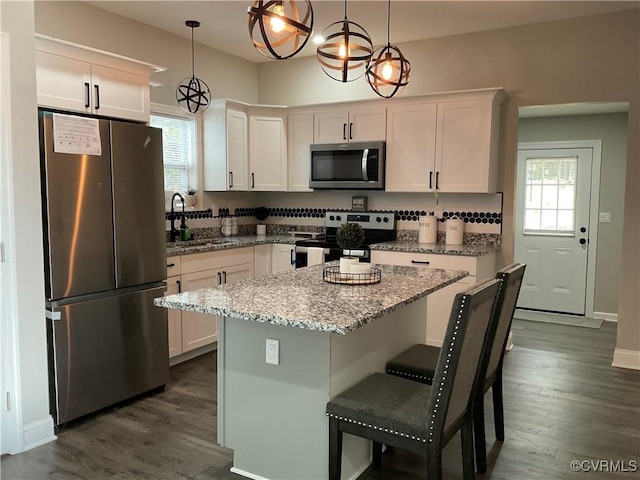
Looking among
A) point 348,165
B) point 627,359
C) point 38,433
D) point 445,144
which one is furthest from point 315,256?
point 627,359

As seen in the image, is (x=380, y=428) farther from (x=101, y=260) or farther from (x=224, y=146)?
(x=224, y=146)

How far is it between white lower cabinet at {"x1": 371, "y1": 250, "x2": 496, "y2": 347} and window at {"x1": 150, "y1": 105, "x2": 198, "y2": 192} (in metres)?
1.90

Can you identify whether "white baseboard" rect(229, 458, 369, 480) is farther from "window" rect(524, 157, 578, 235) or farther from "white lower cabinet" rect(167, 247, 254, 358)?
"window" rect(524, 157, 578, 235)

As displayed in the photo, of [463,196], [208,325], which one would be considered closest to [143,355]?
[208,325]

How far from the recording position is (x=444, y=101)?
14.4 feet

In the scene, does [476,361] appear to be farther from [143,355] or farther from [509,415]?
[143,355]

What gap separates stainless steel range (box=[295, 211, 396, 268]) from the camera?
4602mm

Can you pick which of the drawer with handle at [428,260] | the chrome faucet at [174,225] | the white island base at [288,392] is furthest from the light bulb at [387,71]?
the chrome faucet at [174,225]

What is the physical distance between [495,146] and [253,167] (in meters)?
2.27

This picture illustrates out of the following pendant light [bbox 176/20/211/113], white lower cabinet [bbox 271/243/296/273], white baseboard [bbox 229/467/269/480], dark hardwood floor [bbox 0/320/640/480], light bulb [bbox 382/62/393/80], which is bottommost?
dark hardwood floor [bbox 0/320/640/480]

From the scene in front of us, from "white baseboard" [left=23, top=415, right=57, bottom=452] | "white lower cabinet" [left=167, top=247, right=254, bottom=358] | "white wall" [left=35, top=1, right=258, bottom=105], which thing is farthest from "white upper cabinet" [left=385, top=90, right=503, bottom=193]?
"white baseboard" [left=23, top=415, right=57, bottom=452]

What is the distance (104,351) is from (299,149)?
2786 millimetres

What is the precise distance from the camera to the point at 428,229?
4703mm

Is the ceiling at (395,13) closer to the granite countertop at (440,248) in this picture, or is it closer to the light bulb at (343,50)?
the light bulb at (343,50)
